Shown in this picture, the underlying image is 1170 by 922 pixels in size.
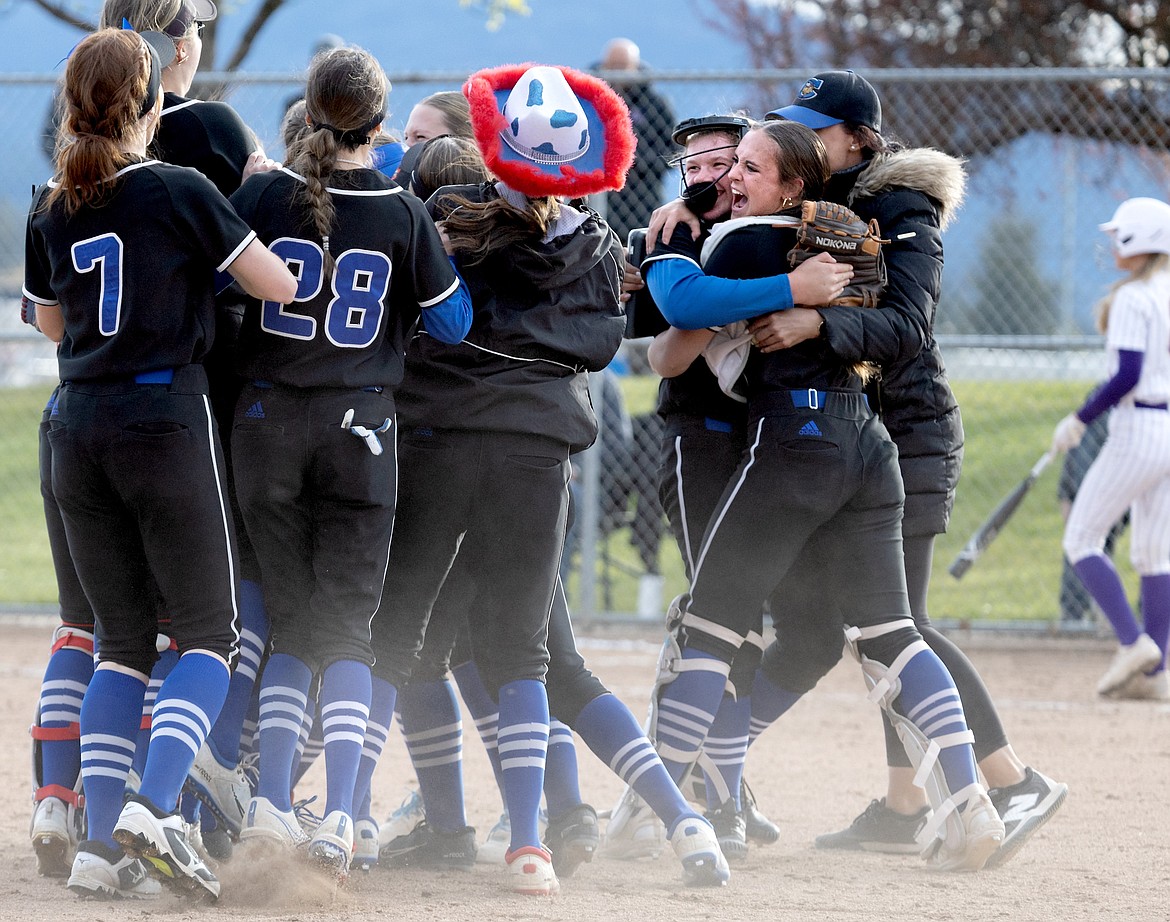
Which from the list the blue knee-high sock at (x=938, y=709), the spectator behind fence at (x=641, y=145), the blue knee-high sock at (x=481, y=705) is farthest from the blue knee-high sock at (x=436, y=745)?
the spectator behind fence at (x=641, y=145)

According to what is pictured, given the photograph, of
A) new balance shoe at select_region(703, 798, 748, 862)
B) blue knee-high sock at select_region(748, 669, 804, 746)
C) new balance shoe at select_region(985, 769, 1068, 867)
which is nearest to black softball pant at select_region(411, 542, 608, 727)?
new balance shoe at select_region(703, 798, 748, 862)

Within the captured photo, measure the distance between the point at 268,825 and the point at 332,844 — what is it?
0.55 feet

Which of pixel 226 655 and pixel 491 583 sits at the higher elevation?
pixel 491 583

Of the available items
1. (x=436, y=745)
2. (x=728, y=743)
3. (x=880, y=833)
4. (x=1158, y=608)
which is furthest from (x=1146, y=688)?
(x=436, y=745)

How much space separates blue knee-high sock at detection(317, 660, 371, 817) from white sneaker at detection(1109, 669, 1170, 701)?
4282 mm

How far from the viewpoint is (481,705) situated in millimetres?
4109

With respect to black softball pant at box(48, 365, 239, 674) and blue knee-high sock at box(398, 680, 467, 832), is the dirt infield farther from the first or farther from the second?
black softball pant at box(48, 365, 239, 674)

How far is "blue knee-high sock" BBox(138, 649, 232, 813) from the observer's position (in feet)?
10.8

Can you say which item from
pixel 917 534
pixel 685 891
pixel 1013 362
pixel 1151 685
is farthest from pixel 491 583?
pixel 1013 362

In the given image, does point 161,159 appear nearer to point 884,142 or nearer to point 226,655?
point 226,655

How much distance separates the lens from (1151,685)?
260 inches

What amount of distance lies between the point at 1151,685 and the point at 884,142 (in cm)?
356

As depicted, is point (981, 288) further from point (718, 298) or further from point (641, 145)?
point (718, 298)

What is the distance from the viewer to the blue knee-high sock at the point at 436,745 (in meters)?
3.92
